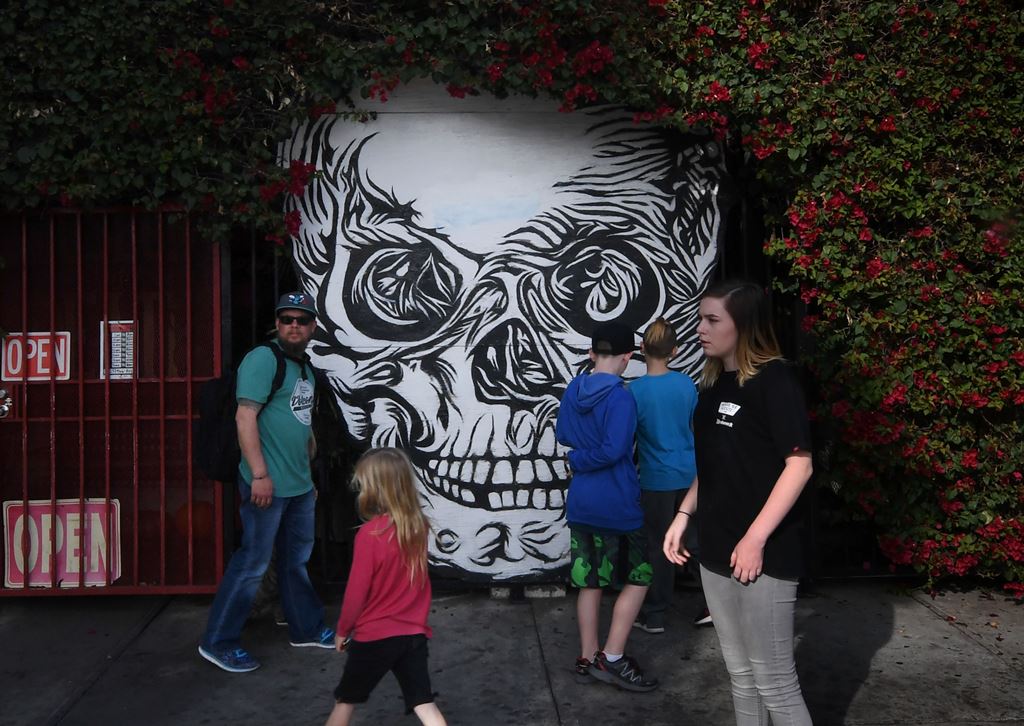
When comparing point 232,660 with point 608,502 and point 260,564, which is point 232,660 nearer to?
point 260,564

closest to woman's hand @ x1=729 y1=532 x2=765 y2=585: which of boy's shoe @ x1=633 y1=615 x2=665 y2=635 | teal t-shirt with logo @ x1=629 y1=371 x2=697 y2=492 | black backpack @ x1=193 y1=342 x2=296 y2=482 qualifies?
teal t-shirt with logo @ x1=629 y1=371 x2=697 y2=492

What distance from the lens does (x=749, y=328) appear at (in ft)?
10.3

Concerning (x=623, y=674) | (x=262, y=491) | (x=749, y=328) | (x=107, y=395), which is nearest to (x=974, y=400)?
(x=623, y=674)

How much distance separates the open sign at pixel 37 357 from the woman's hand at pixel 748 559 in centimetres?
420

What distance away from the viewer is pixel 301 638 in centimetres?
484

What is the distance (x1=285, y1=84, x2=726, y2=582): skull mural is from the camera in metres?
5.58

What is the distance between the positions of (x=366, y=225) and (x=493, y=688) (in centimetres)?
271

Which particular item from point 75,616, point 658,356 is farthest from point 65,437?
point 658,356

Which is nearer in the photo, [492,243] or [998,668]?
[998,668]

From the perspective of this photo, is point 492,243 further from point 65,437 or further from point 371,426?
point 65,437

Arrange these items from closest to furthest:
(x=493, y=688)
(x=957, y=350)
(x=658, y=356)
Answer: (x=493, y=688) → (x=658, y=356) → (x=957, y=350)

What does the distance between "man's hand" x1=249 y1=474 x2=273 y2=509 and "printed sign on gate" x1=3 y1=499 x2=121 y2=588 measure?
5.02 ft

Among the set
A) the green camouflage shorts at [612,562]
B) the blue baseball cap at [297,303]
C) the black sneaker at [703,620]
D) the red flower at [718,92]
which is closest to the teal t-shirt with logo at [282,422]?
the blue baseball cap at [297,303]

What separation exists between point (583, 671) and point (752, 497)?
5.58 feet
